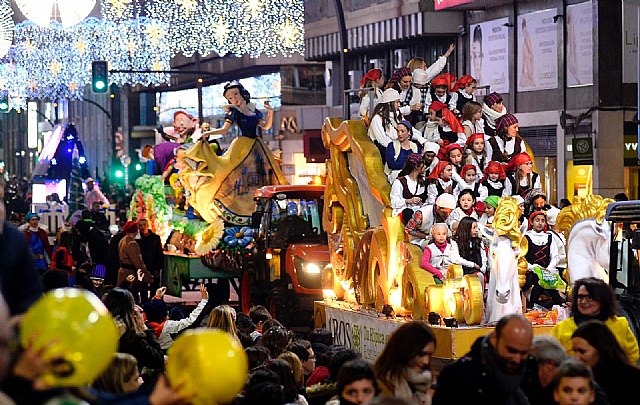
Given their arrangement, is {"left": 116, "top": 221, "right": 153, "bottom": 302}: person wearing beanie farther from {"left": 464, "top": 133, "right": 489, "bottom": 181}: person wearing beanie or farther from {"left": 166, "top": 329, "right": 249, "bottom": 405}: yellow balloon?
{"left": 166, "top": 329, "right": 249, "bottom": 405}: yellow balloon

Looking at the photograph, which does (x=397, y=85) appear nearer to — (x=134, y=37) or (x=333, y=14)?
(x=333, y=14)

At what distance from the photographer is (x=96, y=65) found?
34.7 m

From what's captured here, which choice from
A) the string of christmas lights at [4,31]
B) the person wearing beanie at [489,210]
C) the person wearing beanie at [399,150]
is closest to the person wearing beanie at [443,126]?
the person wearing beanie at [399,150]

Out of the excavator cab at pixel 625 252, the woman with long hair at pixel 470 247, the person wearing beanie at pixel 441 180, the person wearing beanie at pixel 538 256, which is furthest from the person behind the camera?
the person wearing beanie at pixel 441 180

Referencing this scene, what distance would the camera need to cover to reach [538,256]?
16484 millimetres

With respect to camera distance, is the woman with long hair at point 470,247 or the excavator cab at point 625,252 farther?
the woman with long hair at point 470,247

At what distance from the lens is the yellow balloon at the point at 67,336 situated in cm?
480

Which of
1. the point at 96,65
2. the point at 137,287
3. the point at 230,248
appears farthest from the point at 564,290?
the point at 96,65

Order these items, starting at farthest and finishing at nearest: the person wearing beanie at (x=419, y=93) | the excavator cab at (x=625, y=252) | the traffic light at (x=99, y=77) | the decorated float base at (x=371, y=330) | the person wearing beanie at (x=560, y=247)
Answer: the traffic light at (x=99, y=77) → the person wearing beanie at (x=419, y=93) → the person wearing beanie at (x=560, y=247) → the decorated float base at (x=371, y=330) → the excavator cab at (x=625, y=252)

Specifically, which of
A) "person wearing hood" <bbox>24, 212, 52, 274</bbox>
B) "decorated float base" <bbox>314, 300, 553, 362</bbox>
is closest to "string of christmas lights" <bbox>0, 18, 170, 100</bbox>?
"person wearing hood" <bbox>24, 212, 52, 274</bbox>

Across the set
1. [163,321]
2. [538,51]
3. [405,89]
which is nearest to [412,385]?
[163,321]

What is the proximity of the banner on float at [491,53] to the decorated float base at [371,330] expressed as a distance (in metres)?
18.9

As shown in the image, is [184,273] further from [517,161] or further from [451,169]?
[451,169]

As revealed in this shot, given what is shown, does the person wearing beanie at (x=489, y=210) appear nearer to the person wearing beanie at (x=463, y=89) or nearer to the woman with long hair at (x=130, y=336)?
the person wearing beanie at (x=463, y=89)
